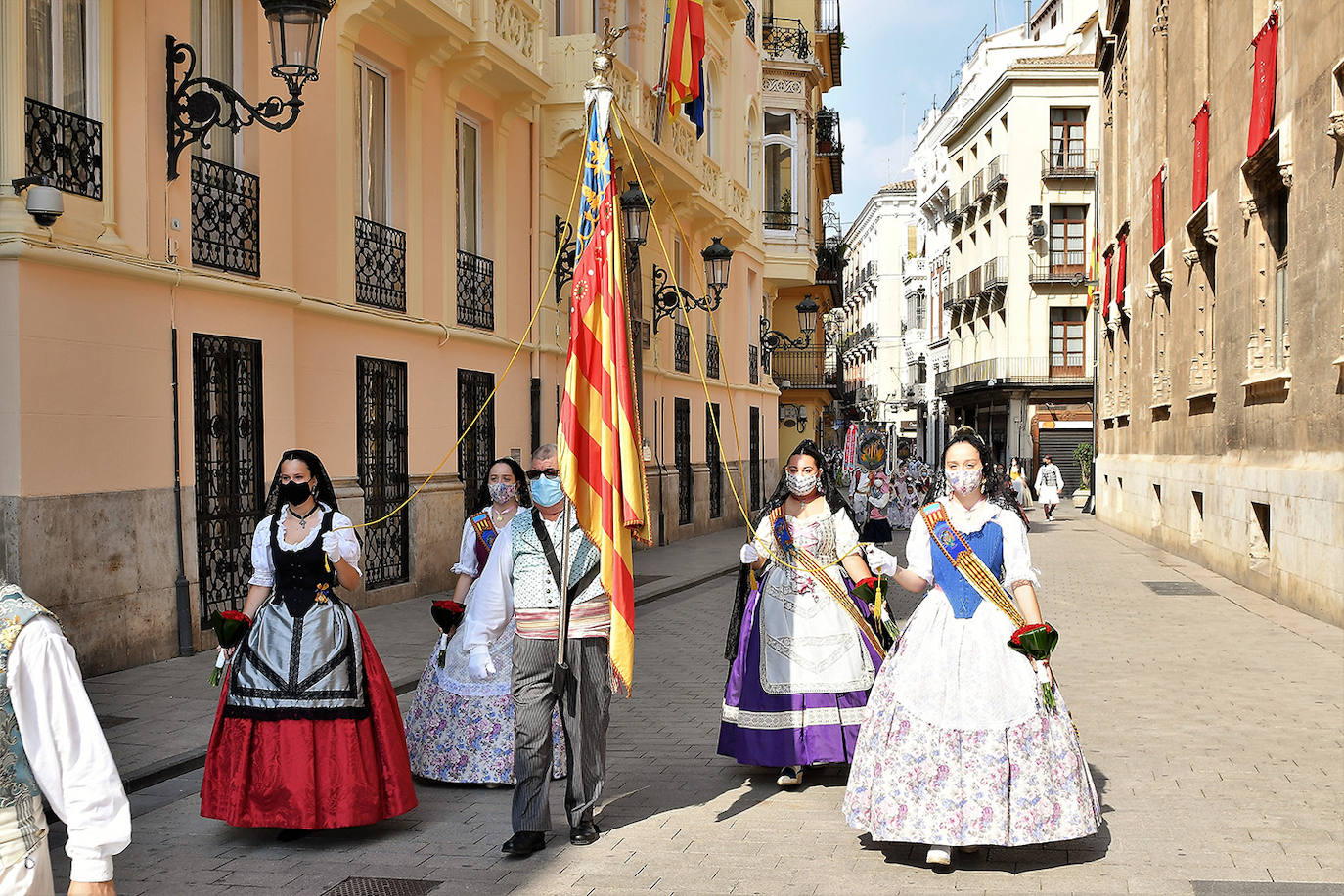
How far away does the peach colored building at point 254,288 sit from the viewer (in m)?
9.83

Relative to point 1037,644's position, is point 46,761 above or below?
above

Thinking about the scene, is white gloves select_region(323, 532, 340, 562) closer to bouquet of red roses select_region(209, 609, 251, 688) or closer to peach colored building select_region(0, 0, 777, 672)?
bouquet of red roses select_region(209, 609, 251, 688)

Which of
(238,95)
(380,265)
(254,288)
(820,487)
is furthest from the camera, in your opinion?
(380,265)

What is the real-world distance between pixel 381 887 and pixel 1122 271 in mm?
30001

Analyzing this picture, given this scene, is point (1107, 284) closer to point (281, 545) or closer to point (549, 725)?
point (549, 725)

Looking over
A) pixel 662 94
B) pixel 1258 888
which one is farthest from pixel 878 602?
pixel 662 94

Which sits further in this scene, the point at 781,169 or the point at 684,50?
the point at 781,169

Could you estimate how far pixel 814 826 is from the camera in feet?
21.0

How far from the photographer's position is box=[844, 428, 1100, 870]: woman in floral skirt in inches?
218

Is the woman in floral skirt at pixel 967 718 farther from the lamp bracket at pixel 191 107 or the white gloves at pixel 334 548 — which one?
the lamp bracket at pixel 191 107

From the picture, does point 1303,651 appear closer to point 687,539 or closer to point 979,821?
point 979,821

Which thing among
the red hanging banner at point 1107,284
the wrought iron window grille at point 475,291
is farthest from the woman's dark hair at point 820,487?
the red hanging banner at point 1107,284

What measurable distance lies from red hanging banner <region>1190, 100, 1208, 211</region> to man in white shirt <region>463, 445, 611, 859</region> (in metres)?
17.8

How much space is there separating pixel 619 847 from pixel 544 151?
14.6 metres
